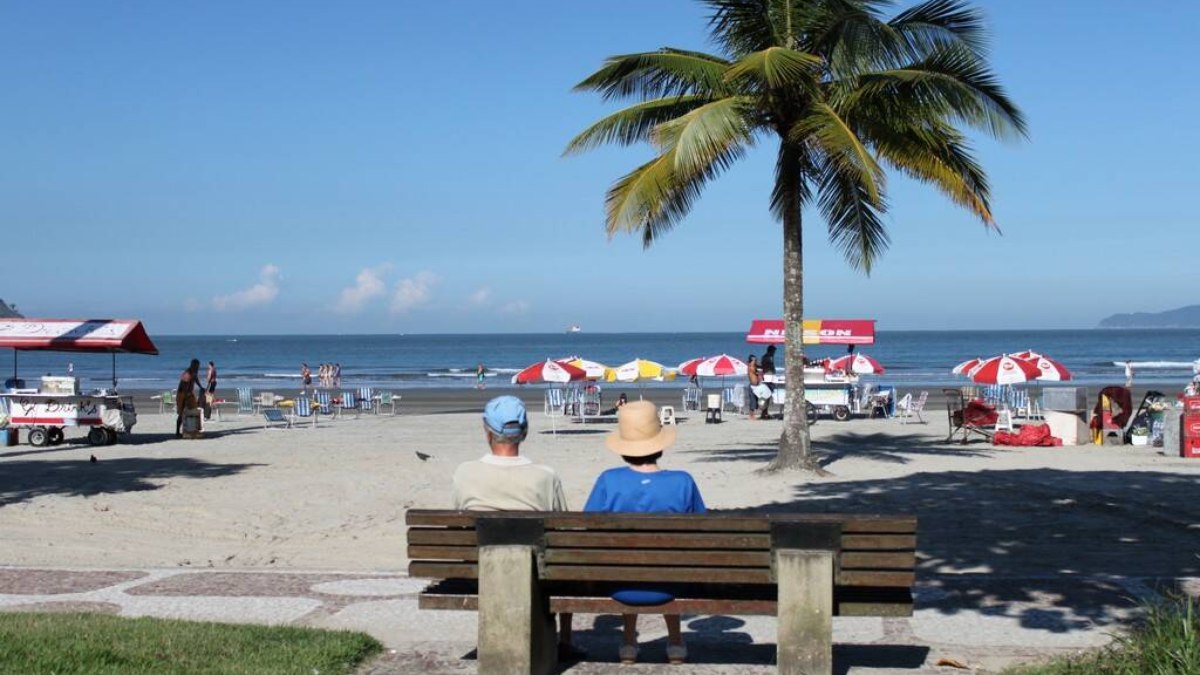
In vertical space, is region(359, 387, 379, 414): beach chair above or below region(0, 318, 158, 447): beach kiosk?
below

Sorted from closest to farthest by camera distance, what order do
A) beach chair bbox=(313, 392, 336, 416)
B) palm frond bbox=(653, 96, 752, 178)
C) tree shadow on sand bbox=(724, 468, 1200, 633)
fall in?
tree shadow on sand bbox=(724, 468, 1200, 633) → palm frond bbox=(653, 96, 752, 178) → beach chair bbox=(313, 392, 336, 416)

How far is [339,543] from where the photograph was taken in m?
11.4

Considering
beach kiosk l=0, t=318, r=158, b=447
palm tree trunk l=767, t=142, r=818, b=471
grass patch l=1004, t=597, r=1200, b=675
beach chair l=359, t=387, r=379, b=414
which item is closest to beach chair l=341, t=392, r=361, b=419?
beach chair l=359, t=387, r=379, b=414

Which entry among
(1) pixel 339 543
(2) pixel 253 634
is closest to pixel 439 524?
(2) pixel 253 634

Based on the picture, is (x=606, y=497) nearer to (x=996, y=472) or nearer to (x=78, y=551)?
(x=78, y=551)

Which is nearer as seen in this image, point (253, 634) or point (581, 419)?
point (253, 634)

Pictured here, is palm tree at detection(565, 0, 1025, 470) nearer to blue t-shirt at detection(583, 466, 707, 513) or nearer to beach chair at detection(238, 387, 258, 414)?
blue t-shirt at detection(583, 466, 707, 513)

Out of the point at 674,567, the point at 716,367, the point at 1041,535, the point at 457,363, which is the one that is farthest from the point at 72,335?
the point at 457,363

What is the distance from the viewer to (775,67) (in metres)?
14.5

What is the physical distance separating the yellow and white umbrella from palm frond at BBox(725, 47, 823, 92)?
49.3 feet

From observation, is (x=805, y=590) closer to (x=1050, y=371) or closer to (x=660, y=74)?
(x=660, y=74)

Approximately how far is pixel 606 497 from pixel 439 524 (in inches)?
30.0

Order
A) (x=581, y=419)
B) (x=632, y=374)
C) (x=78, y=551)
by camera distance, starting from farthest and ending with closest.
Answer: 1. (x=632, y=374)
2. (x=581, y=419)
3. (x=78, y=551)

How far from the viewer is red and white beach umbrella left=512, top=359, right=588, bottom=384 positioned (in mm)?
24984
